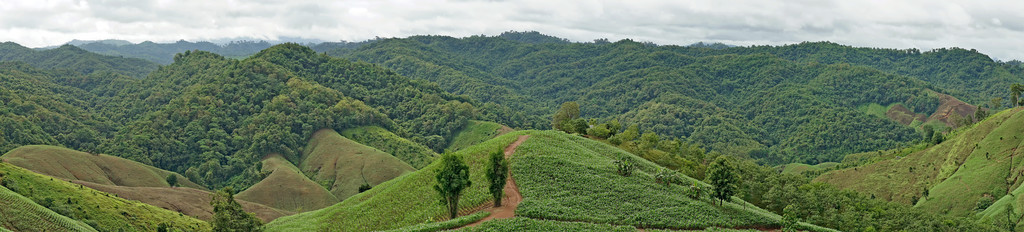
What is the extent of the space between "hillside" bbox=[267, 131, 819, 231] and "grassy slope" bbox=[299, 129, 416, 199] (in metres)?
64.1

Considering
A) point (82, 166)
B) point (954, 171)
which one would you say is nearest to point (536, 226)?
point (954, 171)

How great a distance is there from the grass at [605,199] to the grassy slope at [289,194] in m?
72.5

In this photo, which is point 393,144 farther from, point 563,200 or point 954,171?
point 954,171

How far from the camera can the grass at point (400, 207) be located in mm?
61725

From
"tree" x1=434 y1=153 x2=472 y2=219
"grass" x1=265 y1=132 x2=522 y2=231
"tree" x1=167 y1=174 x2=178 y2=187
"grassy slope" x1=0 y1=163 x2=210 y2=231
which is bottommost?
"tree" x1=167 y1=174 x2=178 y2=187

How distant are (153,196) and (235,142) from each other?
269 ft

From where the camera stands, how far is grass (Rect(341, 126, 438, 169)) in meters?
173

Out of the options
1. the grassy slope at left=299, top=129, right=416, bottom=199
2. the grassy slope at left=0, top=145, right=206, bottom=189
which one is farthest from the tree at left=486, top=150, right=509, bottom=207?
the grassy slope at left=0, top=145, right=206, bottom=189

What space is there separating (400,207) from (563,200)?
2022 centimetres

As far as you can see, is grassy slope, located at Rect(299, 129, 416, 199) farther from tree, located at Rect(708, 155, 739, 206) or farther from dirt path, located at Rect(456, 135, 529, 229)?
tree, located at Rect(708, 155, 739, 206)

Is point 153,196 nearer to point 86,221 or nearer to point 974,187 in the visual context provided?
point 86,221

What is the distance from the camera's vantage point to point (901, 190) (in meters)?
128

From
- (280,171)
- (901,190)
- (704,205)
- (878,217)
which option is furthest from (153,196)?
(901,190)

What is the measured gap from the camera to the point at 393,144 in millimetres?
182375
